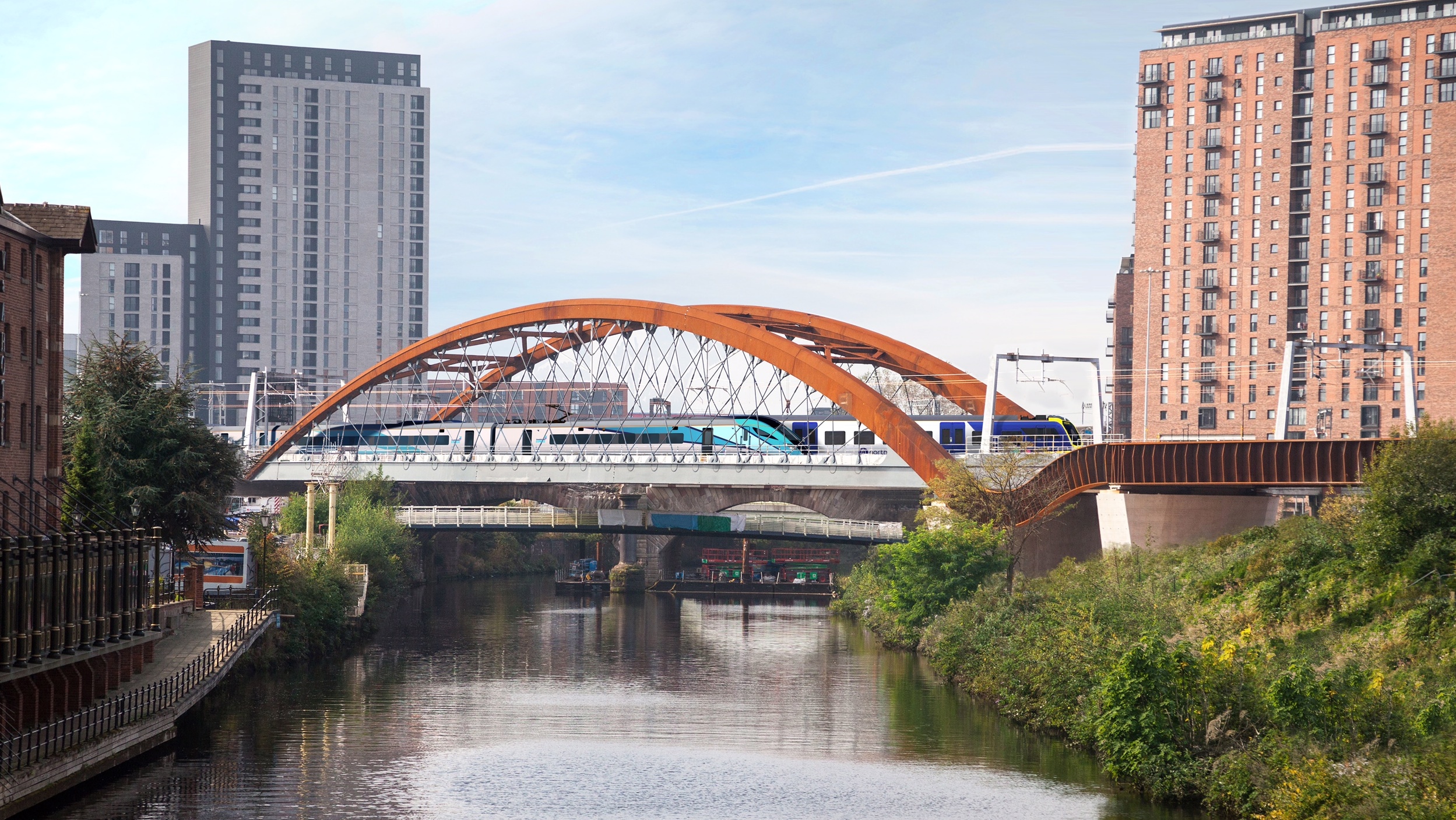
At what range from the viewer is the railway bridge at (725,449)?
6038cm

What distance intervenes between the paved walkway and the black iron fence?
4.79ft

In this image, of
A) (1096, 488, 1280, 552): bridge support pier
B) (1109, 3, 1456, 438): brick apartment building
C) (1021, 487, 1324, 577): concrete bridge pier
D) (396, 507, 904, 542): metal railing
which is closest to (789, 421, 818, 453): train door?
(396, 507, 904, 542): metal railing

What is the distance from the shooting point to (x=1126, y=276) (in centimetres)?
15175

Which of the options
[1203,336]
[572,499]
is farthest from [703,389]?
[1203,336]

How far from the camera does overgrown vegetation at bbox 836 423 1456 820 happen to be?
A: 3058 centimetres

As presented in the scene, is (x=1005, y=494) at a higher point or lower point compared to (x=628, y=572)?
higher

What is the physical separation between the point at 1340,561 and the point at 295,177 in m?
178

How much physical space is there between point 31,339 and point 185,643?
10993 millimetres

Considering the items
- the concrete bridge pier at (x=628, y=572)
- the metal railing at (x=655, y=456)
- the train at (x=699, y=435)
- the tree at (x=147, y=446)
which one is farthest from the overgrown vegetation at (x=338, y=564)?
the concrete bridge pier at (x=628, y=572)

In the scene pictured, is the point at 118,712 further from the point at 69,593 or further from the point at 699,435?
the point at 699,435

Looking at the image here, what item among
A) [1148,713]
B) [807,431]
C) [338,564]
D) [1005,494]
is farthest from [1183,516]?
[338,564]

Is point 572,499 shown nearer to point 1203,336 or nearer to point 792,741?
point 792,741

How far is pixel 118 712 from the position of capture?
35.7 m

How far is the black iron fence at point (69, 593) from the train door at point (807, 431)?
46672 millimetres
